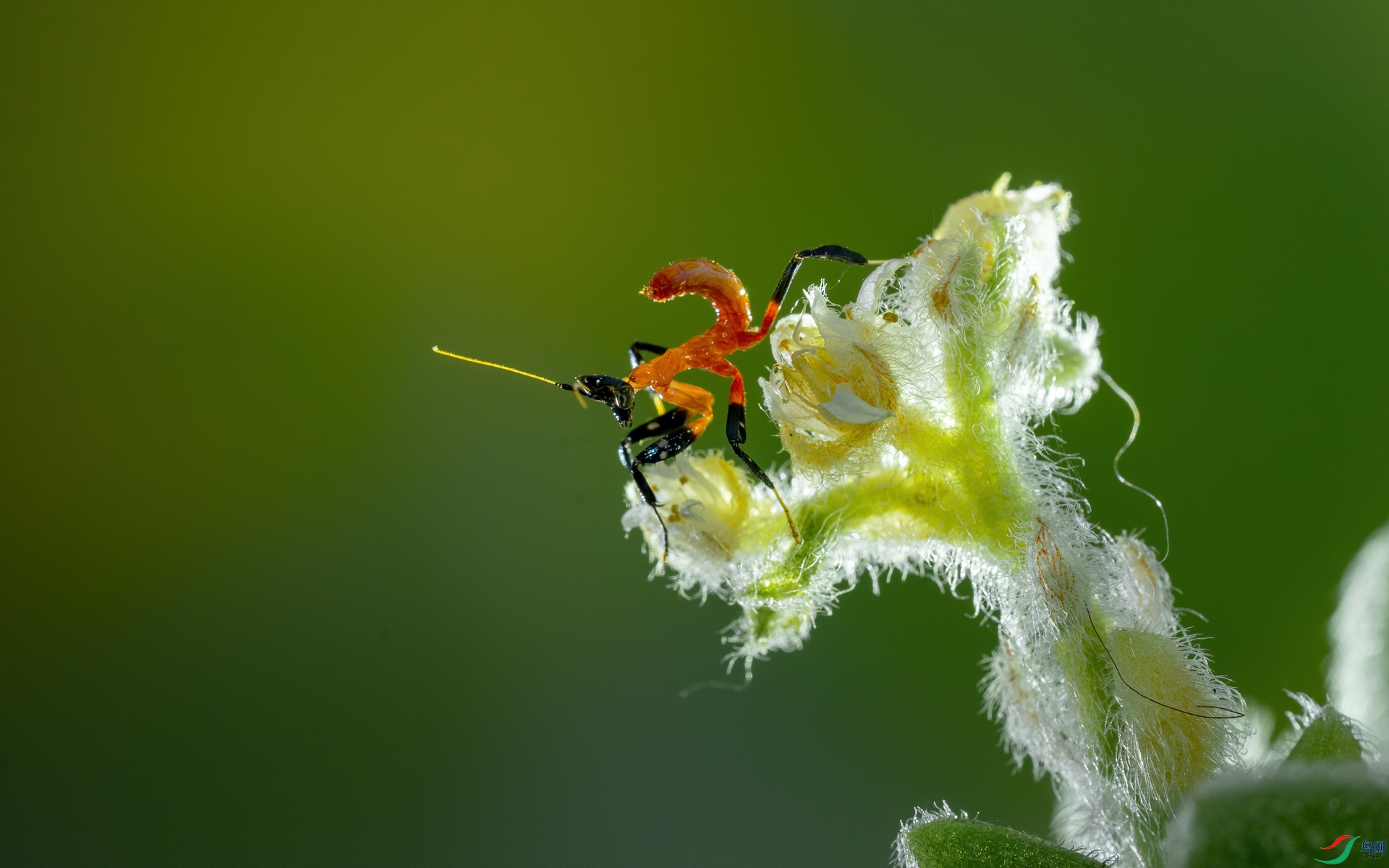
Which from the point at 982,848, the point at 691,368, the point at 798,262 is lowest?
the point at 982,848

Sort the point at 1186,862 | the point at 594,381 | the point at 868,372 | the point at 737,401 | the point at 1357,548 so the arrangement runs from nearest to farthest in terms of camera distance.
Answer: the point at 1186,862
the point at 868,372
the point at 737,401
the point at 594,381
the point at 1357,548

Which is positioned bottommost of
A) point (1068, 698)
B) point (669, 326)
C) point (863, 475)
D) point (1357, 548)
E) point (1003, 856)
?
point (1003, 856)

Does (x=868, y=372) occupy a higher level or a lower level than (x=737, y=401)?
lower

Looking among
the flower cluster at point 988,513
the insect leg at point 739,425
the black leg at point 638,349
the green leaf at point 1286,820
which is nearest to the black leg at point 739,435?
the insect leg at point 739,425

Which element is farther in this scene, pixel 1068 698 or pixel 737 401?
pixel 737 401

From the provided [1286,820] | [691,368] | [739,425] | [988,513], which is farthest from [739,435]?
[1286,820]

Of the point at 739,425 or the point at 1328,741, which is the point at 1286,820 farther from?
the point at 739,425

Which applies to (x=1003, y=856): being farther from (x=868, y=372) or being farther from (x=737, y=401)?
(x=737, y=401)

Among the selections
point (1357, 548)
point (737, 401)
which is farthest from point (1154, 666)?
point (1357, 548)
